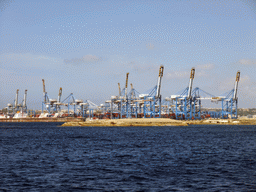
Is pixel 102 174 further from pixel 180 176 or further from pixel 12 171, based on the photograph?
pixel 12 171

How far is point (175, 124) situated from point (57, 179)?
10921 centimetres

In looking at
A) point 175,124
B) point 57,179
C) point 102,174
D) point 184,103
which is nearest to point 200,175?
point 102,174

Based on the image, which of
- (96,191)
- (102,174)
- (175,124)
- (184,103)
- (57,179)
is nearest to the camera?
(96,191)

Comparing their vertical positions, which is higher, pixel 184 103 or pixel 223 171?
pixel 184 103

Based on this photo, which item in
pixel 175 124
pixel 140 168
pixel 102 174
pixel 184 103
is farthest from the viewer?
pixel 184 103

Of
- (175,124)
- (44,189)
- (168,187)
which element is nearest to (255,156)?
(168,187)

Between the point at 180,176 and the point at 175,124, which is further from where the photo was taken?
the point at 175,124

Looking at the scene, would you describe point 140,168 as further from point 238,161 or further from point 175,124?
→ point 175,124

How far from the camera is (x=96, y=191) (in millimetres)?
18906

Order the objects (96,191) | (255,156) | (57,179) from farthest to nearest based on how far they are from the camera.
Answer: (255,156) → (57,179) → (96,191)

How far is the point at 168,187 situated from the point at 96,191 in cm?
450

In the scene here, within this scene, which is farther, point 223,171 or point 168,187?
point 223,171

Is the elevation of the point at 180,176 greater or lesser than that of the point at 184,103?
lesser

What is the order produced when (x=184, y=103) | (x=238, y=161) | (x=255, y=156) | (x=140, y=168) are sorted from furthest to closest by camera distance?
1. (x=184, y=103)
2. (x=255, y=156)
3. (x=238, y=161)
4. (x=140, y=168)
